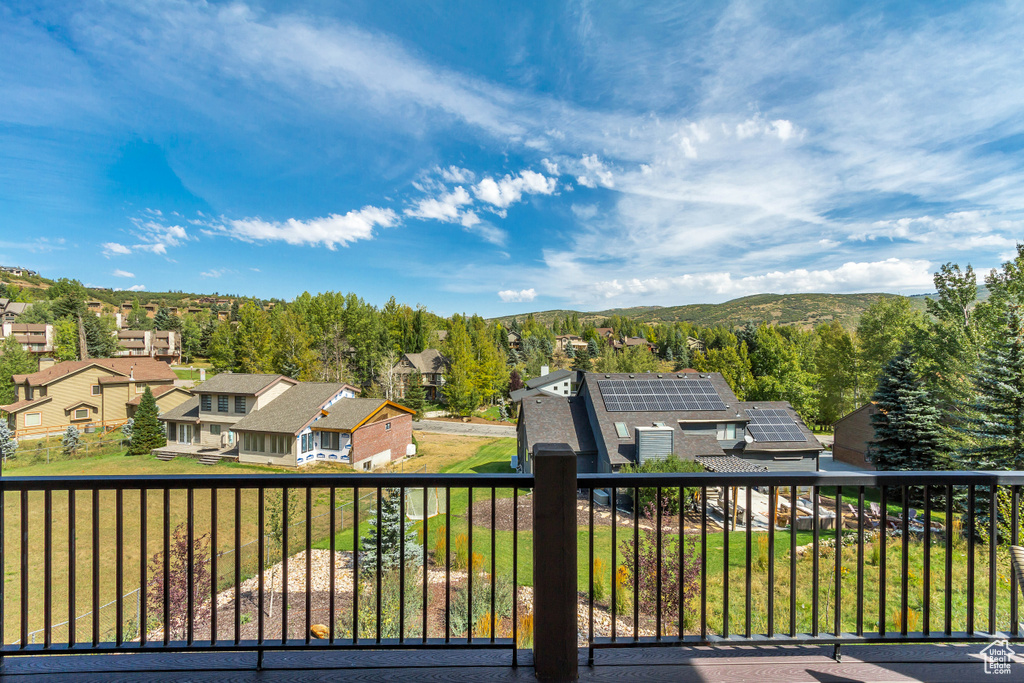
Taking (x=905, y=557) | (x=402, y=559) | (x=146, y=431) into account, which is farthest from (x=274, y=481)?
(x=146, y=431)

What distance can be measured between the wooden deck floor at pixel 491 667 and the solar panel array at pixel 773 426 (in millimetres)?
17398

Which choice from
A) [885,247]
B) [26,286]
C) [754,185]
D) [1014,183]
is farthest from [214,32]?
[26,286]

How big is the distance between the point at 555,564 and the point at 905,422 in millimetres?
21095

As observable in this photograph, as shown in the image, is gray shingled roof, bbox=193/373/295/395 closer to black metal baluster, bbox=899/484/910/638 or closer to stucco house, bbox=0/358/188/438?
stucco house, bbox=0/358/188/438

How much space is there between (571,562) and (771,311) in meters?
108

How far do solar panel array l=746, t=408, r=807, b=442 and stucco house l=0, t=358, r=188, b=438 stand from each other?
1276 inches

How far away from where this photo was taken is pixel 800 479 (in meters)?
2.03

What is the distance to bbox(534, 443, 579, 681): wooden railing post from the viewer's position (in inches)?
73.7

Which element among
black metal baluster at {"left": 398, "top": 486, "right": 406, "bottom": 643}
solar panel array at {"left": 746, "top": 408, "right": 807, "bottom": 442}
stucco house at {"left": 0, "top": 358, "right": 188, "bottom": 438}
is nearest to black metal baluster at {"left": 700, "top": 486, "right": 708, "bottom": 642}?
black metal baluster at {"left": 398, "top": 486, "right": 406, "bottom": 643}

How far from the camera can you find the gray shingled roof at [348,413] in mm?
19234

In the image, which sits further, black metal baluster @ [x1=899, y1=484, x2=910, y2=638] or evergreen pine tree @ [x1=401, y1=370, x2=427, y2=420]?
evergreen pine tree @ [x1=401, y1=370, x2=427, y2=420]

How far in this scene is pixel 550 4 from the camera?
9609 mm

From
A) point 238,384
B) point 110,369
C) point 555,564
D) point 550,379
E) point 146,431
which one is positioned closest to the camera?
point 555,564

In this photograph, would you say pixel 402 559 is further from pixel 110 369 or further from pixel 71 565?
pixel 110 369
